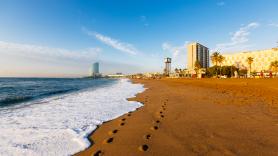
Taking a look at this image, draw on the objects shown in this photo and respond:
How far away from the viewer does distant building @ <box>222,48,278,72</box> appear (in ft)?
426

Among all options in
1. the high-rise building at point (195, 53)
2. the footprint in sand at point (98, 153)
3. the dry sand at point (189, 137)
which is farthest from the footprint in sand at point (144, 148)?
the high-rise building at point (195, 53)

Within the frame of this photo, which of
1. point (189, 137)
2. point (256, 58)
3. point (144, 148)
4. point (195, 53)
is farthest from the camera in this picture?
point (195, 53)

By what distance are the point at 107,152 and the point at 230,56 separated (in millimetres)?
159079

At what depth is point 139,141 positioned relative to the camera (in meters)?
5.16

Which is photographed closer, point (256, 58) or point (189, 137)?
point (189, 137)

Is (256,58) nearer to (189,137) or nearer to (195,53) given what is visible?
(195,53)

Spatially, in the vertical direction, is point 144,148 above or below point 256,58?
below

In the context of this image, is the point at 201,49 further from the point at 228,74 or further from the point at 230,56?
the point at 228,74

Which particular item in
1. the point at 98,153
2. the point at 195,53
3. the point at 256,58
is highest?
the point at 195,53

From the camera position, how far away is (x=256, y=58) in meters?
137

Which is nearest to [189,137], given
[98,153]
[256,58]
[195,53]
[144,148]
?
[144,148]

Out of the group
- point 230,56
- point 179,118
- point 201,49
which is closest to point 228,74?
point 230,56

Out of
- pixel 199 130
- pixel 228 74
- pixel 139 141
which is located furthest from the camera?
pixel 228 74

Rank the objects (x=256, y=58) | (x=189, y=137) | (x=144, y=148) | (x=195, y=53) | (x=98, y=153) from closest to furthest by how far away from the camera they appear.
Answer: (x=98, y=153), (x=144, y=148), (x=189, y=137), (x=256, y=58), (x=195, y=53)
